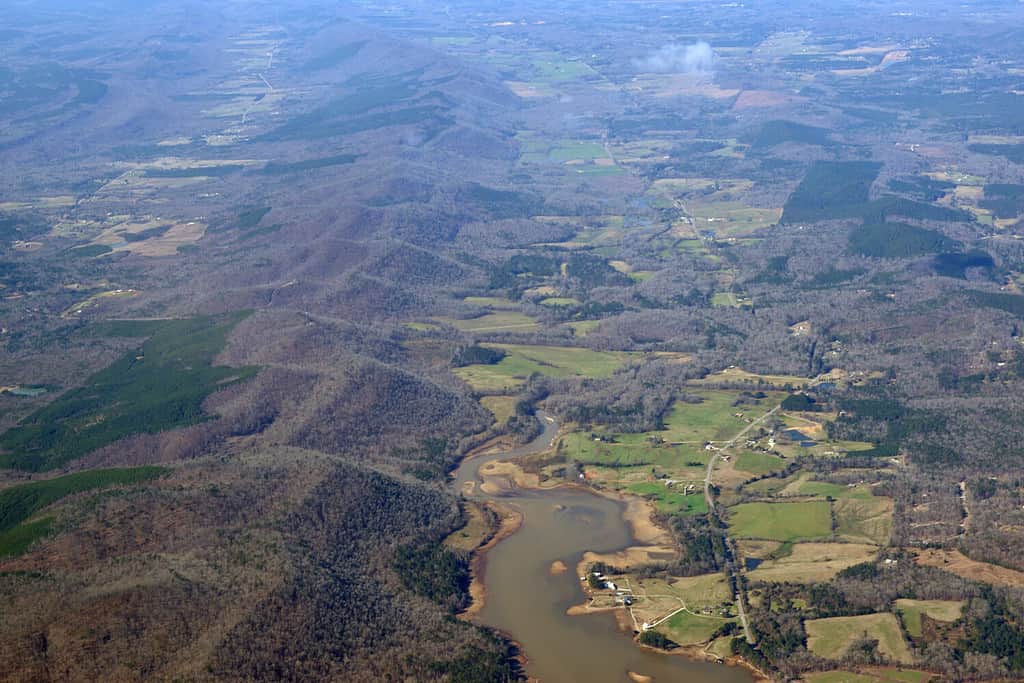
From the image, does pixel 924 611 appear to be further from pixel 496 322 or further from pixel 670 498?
pixel 496 322

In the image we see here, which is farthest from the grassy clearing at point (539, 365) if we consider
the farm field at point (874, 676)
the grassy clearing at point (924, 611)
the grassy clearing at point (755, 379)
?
the farm field at point (874, 676)

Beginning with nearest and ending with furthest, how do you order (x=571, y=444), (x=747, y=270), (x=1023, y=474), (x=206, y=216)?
1. (x=1023, y=474)
2. (x=571, y=444)
3. (x=747, y=270)
4. (x=206, y=216)

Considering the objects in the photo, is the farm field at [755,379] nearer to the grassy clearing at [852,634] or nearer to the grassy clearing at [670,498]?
the grassy clearing at [670,498]

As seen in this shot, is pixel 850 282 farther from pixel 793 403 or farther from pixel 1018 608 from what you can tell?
pixel 1018 608

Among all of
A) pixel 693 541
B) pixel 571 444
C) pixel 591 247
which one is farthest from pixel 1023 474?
pixel 591 247

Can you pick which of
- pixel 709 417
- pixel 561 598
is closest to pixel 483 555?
pixel 561 598

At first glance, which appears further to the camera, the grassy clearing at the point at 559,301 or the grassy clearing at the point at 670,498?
the grassy clearing at the point at 559,301
